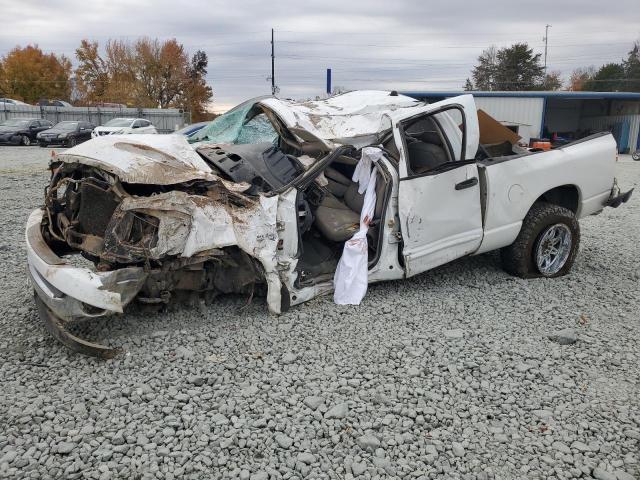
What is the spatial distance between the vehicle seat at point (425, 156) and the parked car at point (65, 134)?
22.3 metres

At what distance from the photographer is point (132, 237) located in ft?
12.6

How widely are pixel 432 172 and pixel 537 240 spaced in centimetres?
147

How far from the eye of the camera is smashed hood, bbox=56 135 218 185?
12.6ft

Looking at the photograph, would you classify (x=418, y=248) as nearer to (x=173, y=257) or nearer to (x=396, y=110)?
(x=396, y=110)

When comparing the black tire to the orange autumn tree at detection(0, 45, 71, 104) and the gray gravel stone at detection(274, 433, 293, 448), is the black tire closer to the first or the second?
the gray gravel stone at detection(274, 433, 293, 448)

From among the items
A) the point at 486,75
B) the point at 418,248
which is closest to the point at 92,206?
the point at 418,248

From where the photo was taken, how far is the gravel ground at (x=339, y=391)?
2723 millimetres

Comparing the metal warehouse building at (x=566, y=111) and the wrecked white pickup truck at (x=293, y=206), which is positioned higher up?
→ the metal warehouse building at (x=566, y=111)

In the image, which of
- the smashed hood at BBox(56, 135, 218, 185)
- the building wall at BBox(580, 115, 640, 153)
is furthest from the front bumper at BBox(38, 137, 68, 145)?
the building wall at BBox(580, 115, 640, 153)

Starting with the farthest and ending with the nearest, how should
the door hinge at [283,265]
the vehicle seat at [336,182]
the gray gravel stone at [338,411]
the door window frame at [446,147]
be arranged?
1. the vehicle seat at [336,182]
2. the door window frame at [446,147]
3. the door hinge at [283,265]
4. the gray gravel stone at [338,411]

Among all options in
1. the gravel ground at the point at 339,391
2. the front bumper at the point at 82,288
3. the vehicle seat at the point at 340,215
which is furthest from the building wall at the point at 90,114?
the front bumper at the point at 82,288

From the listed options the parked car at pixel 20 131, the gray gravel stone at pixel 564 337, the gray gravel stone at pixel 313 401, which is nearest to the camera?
the gray gravel stone at pixel 313 401

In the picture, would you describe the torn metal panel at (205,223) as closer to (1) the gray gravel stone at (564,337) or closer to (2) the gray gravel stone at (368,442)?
(2) the gray gravel stone at (368,442)

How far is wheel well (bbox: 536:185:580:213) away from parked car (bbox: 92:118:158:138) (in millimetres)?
19379
